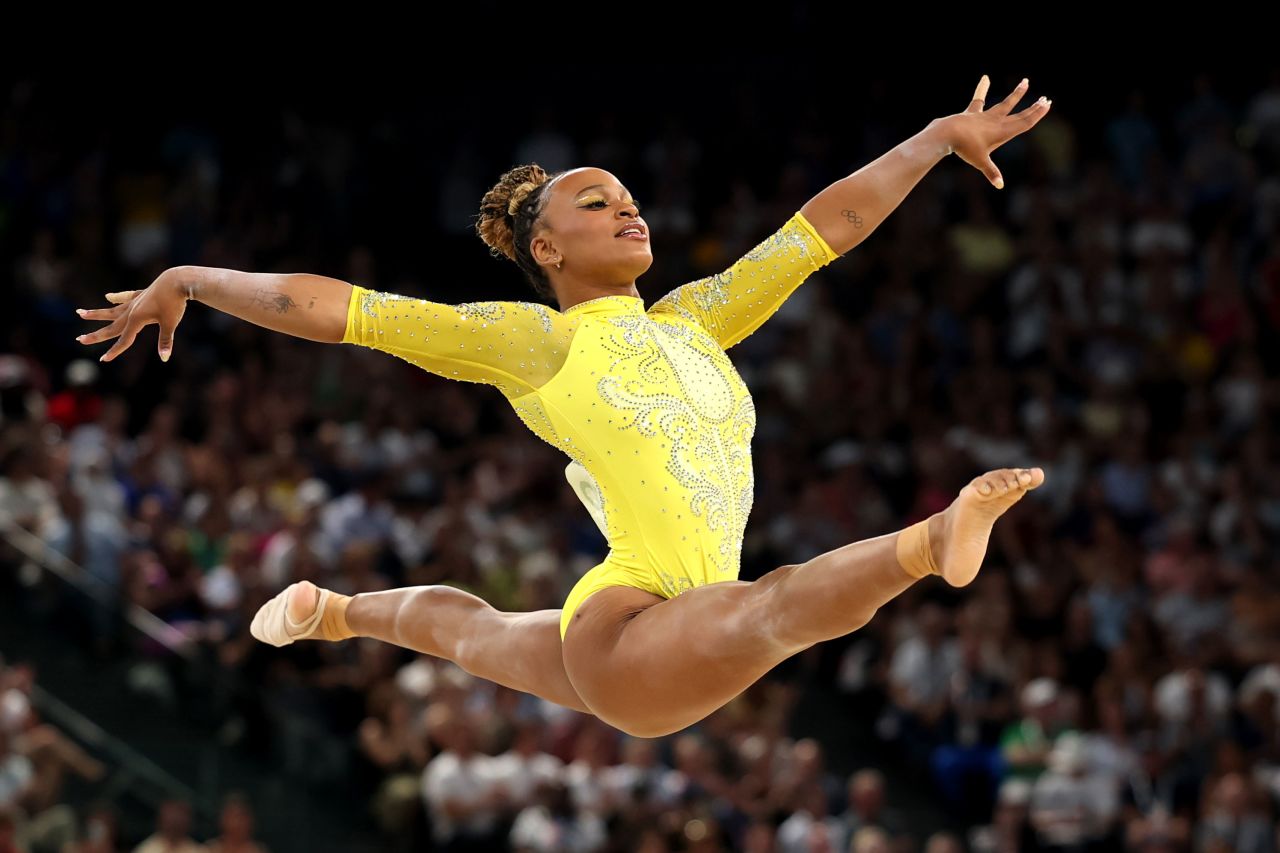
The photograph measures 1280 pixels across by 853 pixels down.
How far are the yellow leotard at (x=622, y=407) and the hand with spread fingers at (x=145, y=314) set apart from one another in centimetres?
45

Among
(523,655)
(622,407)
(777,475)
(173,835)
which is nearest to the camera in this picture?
(622,407)

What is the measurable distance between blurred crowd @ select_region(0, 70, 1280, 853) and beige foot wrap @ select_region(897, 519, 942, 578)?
18.7 ft

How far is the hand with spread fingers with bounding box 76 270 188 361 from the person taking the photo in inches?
193

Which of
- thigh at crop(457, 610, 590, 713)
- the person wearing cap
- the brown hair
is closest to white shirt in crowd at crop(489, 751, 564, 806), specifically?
the person wearing cap

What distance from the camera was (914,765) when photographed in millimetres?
11000

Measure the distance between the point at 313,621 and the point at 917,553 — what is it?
2226mm

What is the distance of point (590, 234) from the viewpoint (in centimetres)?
535

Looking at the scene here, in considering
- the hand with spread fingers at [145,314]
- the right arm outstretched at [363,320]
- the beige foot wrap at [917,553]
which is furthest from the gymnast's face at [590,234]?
the beige foot wrap at [917,553]

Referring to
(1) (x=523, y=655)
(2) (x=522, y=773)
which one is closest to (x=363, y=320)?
(1) (x=523, y=655)

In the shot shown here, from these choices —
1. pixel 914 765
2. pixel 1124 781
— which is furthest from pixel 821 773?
pixel 1124 781

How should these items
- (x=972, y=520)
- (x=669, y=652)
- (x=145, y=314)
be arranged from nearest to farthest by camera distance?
1. (x=972, y=520)
2. (x=669, y=652)
3. (x=145, y=314)

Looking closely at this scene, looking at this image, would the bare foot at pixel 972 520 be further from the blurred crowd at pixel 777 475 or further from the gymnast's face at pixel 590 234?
the blurred crowd at pixel 777 475

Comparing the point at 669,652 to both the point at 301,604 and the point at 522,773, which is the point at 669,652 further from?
the point at 522,773

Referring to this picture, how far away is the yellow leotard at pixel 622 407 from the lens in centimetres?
503
